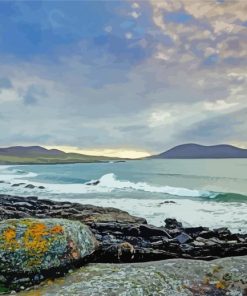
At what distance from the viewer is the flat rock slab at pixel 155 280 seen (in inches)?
258

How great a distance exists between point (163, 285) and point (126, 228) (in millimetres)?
11199

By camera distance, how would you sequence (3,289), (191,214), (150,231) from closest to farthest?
(3,289) → (150,231) → (191,214)

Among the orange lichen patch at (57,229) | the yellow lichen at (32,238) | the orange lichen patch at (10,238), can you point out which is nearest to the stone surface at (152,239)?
the orange lichen patch at (57,229)

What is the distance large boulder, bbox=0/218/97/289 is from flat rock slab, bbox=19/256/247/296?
0.29 metres

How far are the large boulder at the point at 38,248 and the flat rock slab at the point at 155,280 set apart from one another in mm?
289

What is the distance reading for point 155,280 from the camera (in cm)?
682

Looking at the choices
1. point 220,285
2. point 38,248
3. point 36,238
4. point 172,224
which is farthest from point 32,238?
point 172,224

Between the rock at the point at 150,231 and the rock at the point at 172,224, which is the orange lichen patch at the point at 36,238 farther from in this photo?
the rock at the point at 172,224

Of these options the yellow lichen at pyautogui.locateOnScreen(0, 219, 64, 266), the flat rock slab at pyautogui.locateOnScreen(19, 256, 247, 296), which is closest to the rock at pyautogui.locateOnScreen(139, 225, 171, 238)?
the flat rock slab at pyautogui.locateOnScreen(19, 256, 247, 296)

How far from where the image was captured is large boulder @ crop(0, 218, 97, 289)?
7.16 meters

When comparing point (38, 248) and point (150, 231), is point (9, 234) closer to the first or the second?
point (38, 248)

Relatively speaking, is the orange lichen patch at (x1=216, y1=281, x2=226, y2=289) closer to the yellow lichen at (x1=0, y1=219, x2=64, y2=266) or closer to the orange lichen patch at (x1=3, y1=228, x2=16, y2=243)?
the yellow lichen at (x1=0, y1=219, x2=64, y2=266)

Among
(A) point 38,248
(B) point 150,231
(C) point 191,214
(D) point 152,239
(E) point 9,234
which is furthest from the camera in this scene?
(C) point 191,214

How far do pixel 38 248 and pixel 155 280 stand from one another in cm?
225
